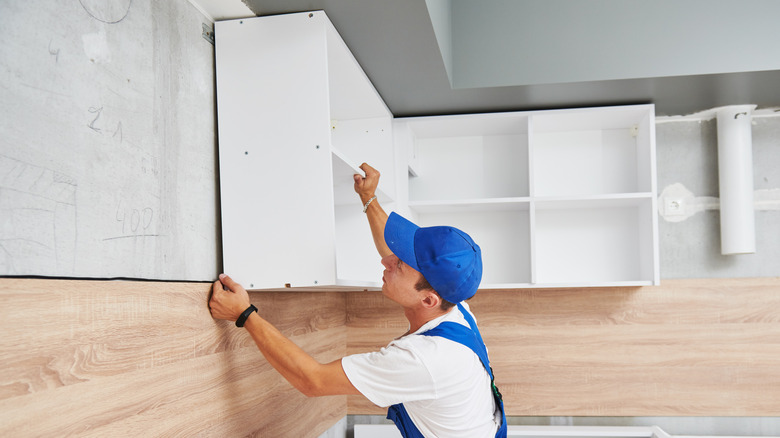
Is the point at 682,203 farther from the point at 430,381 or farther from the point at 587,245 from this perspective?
the point at 430,381

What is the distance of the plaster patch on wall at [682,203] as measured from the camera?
2.90 metres

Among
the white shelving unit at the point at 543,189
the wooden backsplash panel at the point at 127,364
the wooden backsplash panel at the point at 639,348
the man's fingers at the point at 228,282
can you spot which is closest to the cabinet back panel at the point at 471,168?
the white shelving unit at the point at 543,189

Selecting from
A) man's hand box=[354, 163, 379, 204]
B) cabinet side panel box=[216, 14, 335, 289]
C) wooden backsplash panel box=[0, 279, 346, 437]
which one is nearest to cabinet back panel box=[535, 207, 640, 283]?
man's hand box=[354, 163, 379, 204]

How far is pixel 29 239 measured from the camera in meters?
0.96

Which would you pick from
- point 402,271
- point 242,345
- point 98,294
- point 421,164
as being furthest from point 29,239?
point 421,164

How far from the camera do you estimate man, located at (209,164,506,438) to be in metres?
1.47

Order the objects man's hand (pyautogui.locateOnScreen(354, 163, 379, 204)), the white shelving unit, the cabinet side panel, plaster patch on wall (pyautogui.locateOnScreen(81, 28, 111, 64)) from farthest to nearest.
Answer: the white shelving unit → man's hand (pyautogui.locateOnScreen(354, 163, 379, 204)) → the cabinet side panel → plaster patch on wall (pyautogui.locateOnScreen(81, 28, 111, 64))

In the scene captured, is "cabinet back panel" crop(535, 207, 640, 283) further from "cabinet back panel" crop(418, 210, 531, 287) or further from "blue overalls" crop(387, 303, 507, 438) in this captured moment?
"blue overalls" crop(387, 303, 507, 438)

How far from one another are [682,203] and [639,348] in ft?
2.20

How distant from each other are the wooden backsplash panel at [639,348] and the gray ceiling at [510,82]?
83 cm

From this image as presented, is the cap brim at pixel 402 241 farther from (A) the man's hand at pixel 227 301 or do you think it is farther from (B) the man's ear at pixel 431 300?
(A) the man's hand at pixel 227 301

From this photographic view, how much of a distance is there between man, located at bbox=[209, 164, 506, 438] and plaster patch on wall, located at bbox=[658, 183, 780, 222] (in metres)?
1.55

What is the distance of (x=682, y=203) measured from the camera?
292cm

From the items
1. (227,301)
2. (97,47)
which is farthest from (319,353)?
(97,47)
